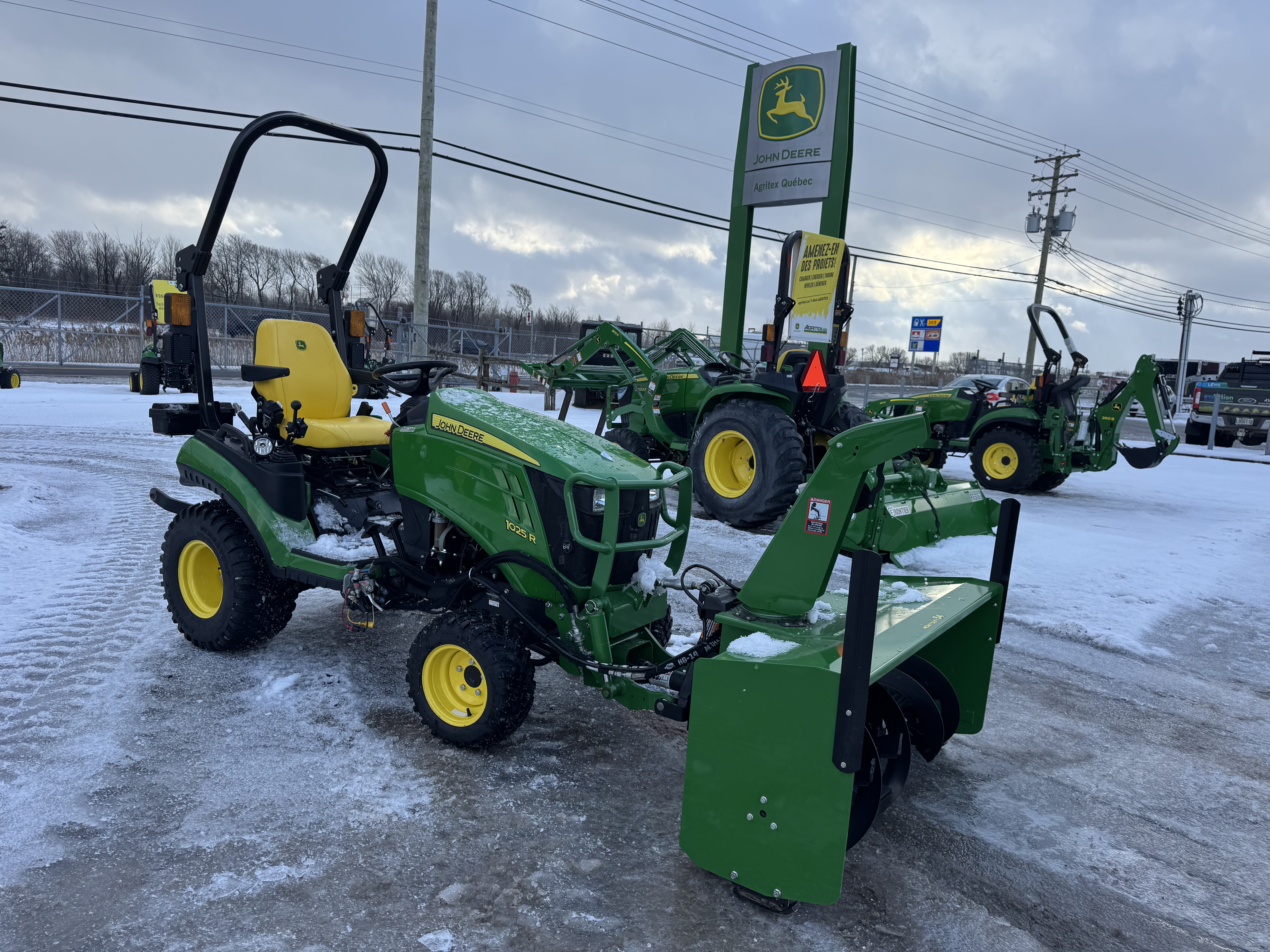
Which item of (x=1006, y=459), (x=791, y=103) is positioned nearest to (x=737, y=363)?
(x=1006, y=459)

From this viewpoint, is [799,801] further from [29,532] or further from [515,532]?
[29,532]

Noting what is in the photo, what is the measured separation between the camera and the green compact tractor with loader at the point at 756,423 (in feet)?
19.0

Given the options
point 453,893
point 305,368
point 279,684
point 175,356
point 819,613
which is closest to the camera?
point 453,893

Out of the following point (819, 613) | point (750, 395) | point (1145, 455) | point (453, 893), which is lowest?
point (453, 893)

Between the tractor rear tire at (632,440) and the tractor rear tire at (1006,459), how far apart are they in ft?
13.1

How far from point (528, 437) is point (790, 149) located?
35.1 ft

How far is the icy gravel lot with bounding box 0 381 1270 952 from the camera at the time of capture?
7.23 ft

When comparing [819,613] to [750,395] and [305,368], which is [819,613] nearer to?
[305,368]

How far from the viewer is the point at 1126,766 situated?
3.26 m

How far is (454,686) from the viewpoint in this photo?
3.12 metres

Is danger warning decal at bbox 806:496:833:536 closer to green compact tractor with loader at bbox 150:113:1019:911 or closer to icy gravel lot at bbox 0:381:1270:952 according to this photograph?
green compact tractor with loader at bbox 150:113:1019:911

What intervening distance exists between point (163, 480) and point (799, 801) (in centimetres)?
738

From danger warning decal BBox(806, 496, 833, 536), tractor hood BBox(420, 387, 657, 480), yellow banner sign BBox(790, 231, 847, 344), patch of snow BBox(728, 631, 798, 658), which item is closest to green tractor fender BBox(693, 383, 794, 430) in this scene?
yellow banner sign BBox(790, 231, 847, 344)

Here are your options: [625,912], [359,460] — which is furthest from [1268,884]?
[359,460]
